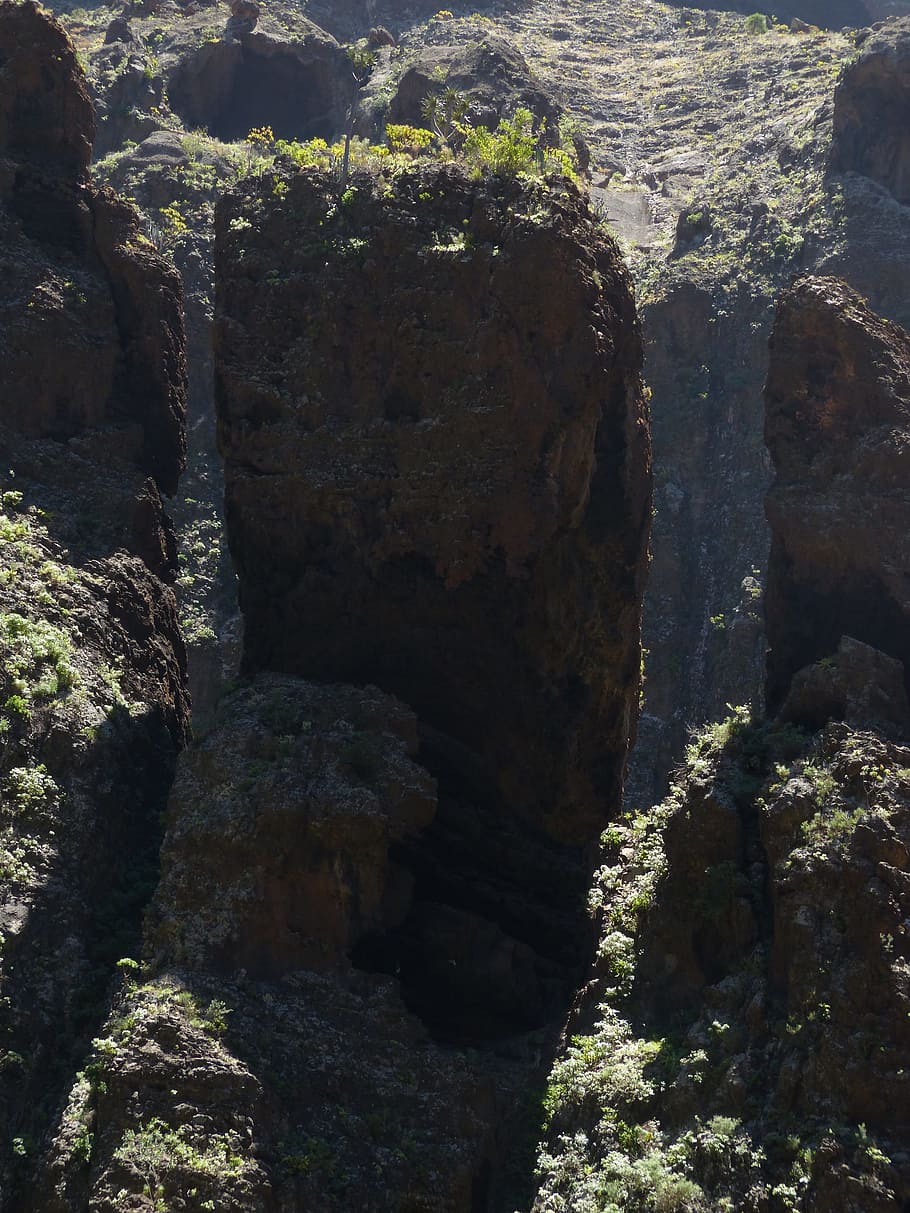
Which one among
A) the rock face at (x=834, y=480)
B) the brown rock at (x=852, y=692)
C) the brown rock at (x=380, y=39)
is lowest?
the brown rock at (x=852, y=692)

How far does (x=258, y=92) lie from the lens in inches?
2847

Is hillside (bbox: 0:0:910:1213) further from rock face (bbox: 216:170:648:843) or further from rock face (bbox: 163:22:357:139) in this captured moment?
rock face (bbox: 163:22:357:139)

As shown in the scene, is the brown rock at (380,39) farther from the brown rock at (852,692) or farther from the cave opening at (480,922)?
the brown rock at (852,692)

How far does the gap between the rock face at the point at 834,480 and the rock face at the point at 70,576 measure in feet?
41.6

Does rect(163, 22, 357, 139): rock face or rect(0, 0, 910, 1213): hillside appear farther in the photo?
rect(163, 22, 357, 139): rock face

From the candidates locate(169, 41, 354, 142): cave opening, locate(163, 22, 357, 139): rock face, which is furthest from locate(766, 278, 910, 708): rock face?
locate(169, 41, 354, 142): cave opening

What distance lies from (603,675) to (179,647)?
32.2ft

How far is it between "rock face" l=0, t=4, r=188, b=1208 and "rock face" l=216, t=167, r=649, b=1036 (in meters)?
2.82

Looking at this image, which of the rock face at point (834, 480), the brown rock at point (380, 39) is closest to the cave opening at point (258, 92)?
the brown rock at point (380, 39)

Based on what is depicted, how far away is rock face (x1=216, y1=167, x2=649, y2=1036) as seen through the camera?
90.6ft

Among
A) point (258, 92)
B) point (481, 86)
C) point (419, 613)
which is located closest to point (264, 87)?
point (258, 92)

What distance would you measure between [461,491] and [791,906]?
1085cm

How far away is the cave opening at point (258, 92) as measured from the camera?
69.6m

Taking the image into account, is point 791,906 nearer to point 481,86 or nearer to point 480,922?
point 480,922
